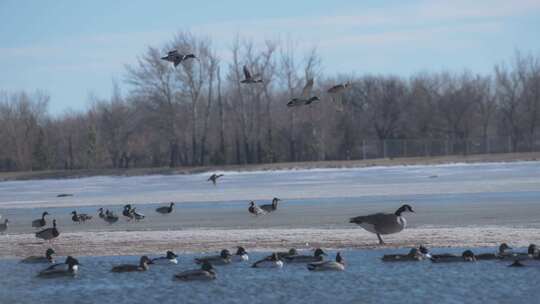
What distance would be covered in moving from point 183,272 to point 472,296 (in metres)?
4.62

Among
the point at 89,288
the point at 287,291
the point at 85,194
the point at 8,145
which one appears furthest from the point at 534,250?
the point at 8,145

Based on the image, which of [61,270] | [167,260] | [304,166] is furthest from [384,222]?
[304,166]

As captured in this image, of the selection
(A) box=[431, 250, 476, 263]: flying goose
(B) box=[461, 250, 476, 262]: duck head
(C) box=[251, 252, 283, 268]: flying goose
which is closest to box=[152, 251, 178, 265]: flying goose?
(C) box=[251, 252, 283, 268]: flying goose

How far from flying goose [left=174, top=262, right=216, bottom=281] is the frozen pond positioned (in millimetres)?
108

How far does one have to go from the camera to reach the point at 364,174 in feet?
154

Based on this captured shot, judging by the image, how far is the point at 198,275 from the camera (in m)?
14.5

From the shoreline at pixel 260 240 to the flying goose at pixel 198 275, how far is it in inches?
124

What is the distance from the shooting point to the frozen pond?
510 inches

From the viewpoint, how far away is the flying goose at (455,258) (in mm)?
15266

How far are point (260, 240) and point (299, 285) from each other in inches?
201

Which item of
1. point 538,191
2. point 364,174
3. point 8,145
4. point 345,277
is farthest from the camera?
point 8,145

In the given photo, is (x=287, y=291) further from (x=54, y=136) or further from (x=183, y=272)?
(x=54, y=136)

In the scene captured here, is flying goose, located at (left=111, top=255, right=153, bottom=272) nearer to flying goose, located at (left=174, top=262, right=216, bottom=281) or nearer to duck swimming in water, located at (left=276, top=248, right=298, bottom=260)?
flying goose, located at (left=174, top=262, right=216, bottom=281)

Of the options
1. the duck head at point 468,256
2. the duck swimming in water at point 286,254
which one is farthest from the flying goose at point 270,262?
the duck head at point 468,256
